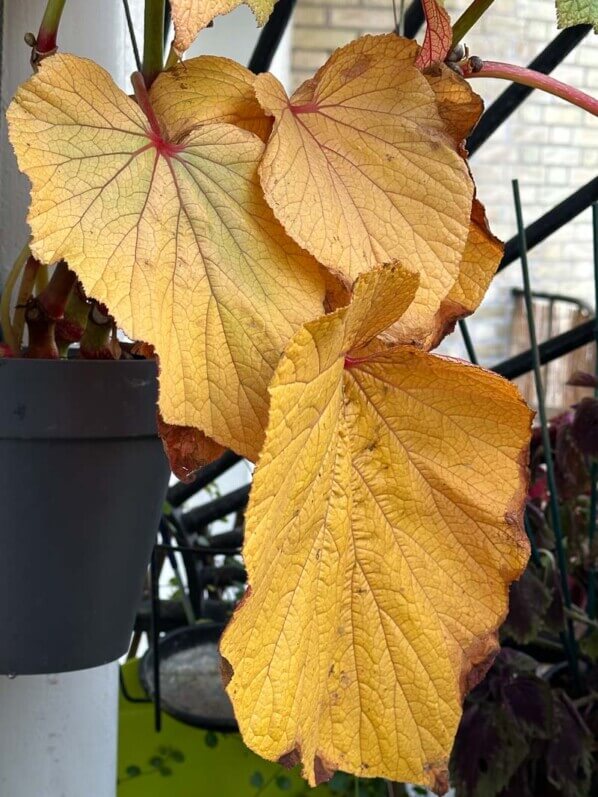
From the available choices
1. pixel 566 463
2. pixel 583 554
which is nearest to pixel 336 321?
pixel 566 463

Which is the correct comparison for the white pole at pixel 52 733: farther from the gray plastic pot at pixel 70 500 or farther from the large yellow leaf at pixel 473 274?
the large yellow leaf at pixel 473 274

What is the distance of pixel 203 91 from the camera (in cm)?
37

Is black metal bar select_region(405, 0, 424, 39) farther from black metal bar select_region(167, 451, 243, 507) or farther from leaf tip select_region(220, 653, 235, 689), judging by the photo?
leaf tip select_region(220, 653, 235, 689)

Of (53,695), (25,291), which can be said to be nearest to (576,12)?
(25,291)

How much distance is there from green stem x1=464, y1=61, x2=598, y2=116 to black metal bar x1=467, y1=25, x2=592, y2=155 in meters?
0.17

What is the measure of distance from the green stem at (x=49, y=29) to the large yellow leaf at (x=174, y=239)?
0.16 ft

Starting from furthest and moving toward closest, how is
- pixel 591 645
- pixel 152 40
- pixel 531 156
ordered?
pixel 531 156 → pixel 591 645 → pixel 152 40

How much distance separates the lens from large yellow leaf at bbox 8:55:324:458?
1.00ft

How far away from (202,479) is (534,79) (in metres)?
0.60

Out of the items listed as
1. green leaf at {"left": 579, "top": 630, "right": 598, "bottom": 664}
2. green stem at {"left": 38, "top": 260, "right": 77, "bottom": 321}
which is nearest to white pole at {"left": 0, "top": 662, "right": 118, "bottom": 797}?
green stem at {"left": 38, "top": 260, "right": 77, "bottom": 321}

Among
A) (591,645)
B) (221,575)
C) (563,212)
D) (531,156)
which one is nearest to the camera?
(563,212)

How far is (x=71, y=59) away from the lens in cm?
33

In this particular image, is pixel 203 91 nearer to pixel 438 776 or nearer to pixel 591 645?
pixel 438 776

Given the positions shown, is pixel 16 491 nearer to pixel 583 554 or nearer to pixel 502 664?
pixel 502 664
